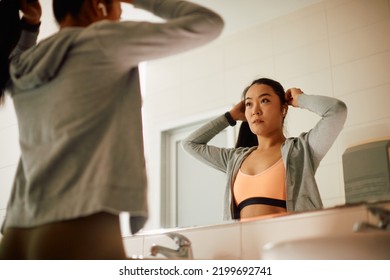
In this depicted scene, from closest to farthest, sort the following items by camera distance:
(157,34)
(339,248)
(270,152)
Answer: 1. (157,34)
2. (339,248)
3. (270,152)

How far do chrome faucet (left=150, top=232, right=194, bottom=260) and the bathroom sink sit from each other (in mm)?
194

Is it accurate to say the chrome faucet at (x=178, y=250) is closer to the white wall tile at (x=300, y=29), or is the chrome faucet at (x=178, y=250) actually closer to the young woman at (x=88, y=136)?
the young woman at (x=88, y=136)

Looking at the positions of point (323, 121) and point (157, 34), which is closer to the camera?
point (157, 34)

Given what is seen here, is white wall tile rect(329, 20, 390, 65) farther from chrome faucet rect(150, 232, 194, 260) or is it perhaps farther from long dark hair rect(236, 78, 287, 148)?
chrome faucet rect(150, 232, 194, 260)

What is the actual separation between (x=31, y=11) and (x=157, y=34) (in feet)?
1.64

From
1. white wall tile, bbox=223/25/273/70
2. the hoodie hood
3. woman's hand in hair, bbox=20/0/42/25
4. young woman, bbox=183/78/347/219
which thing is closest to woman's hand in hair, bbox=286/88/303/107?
young woman, bbox=183/78/347/219

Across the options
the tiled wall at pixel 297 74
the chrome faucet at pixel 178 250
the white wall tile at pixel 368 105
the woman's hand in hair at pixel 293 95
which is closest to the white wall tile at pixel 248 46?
the tiled wall at pixel 297 74

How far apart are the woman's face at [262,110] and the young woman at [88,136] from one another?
0.33m

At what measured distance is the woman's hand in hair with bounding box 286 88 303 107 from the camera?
1042mm

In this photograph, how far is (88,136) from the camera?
30.1 inches

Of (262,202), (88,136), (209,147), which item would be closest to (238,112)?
(209,147)

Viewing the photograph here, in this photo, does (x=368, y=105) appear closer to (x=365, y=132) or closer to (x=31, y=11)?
(x=365, y=132)

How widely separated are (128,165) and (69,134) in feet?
0.35

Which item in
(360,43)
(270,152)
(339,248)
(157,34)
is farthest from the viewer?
(270,152)
